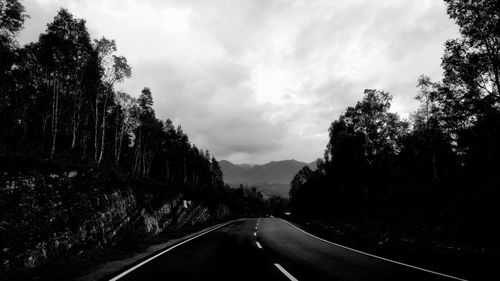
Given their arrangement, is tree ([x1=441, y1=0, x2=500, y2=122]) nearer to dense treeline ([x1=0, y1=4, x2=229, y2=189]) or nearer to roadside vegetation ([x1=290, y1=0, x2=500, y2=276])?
roadside vegetation ([x1=290, y1=0, x2=500, y2=276])

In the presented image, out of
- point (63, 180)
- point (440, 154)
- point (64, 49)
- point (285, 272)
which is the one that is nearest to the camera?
point (285, 272)

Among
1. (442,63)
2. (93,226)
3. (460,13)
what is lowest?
(93,226)

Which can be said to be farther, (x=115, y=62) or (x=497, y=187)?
(x=115, y=62)

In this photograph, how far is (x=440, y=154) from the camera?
40562mm


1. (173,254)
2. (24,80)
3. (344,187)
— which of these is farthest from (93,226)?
(344,187)

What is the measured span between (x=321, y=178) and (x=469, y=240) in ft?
170

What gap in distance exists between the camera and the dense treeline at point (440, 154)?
17438 millimetres

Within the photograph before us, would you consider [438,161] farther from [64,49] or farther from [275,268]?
[64,49]

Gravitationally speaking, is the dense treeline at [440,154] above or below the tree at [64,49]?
below

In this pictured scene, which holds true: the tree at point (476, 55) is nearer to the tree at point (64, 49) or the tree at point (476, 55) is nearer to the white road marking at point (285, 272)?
the white road marking at point (285, 272)

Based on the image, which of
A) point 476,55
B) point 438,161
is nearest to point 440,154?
point 438,161

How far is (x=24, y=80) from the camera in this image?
32.5 meters

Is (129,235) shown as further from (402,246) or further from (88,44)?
(88,44)

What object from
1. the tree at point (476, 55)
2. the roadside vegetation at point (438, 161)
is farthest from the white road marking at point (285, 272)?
the tree at point (476, 55)
